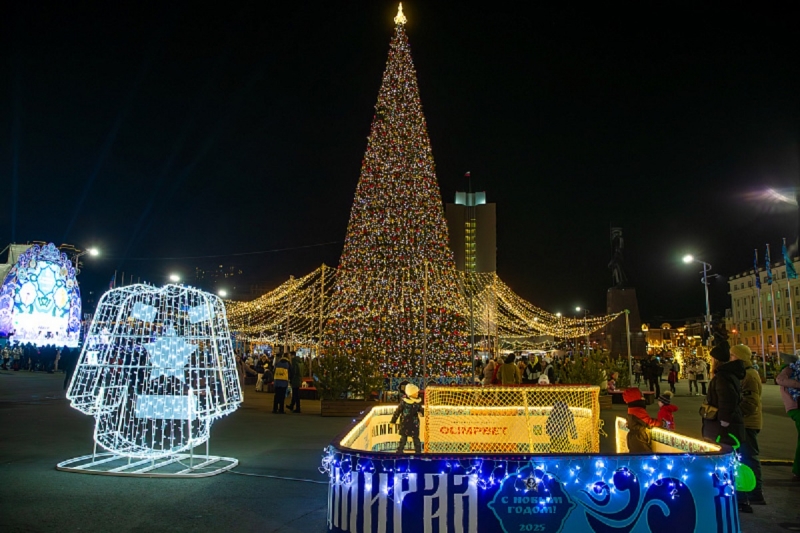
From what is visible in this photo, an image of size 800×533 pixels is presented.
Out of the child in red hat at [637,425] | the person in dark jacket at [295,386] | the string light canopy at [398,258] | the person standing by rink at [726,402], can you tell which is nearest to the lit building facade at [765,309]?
the string light canopy at [398,258]

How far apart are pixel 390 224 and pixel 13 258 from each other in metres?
27.3

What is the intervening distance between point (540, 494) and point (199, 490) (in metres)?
4.48

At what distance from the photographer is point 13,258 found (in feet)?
120

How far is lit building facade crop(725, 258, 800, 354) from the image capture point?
7594 centimetres

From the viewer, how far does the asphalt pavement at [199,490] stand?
19.4 feet

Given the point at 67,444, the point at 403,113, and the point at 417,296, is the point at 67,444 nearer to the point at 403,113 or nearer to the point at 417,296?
the point at 417,296

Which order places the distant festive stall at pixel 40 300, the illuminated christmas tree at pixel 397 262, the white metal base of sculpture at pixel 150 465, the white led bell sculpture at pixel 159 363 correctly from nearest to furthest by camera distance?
the white metal base of sculpture at pixel 150 465 → the white led bell sculpture at pixel 159 363 → the illuminated christmas tree at pixel 397 262 → the distant festive stall at pixel 40 300

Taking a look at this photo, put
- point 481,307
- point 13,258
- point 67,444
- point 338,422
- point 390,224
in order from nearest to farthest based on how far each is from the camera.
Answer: point 67,444 → point 338,422 → point 390,224 → point 481,307 → point 13,258

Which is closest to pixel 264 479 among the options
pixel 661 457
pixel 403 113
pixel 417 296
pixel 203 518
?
pixel 203 518

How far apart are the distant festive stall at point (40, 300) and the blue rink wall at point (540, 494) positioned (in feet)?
82.2

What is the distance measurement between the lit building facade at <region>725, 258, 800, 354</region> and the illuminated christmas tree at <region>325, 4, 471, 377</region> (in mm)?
62922

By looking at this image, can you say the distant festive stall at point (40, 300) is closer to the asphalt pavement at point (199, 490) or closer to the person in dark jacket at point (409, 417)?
the asphalt pavement at point (199, 490)

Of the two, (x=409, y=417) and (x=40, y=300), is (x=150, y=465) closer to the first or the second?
(x=409, y=417)

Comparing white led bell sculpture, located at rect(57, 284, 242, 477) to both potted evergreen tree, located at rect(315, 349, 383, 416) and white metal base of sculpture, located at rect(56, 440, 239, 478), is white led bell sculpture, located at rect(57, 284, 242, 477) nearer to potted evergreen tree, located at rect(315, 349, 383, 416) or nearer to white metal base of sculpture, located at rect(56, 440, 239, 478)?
white metal base of sculpture, located at rect(56, 440, 239, 478)
